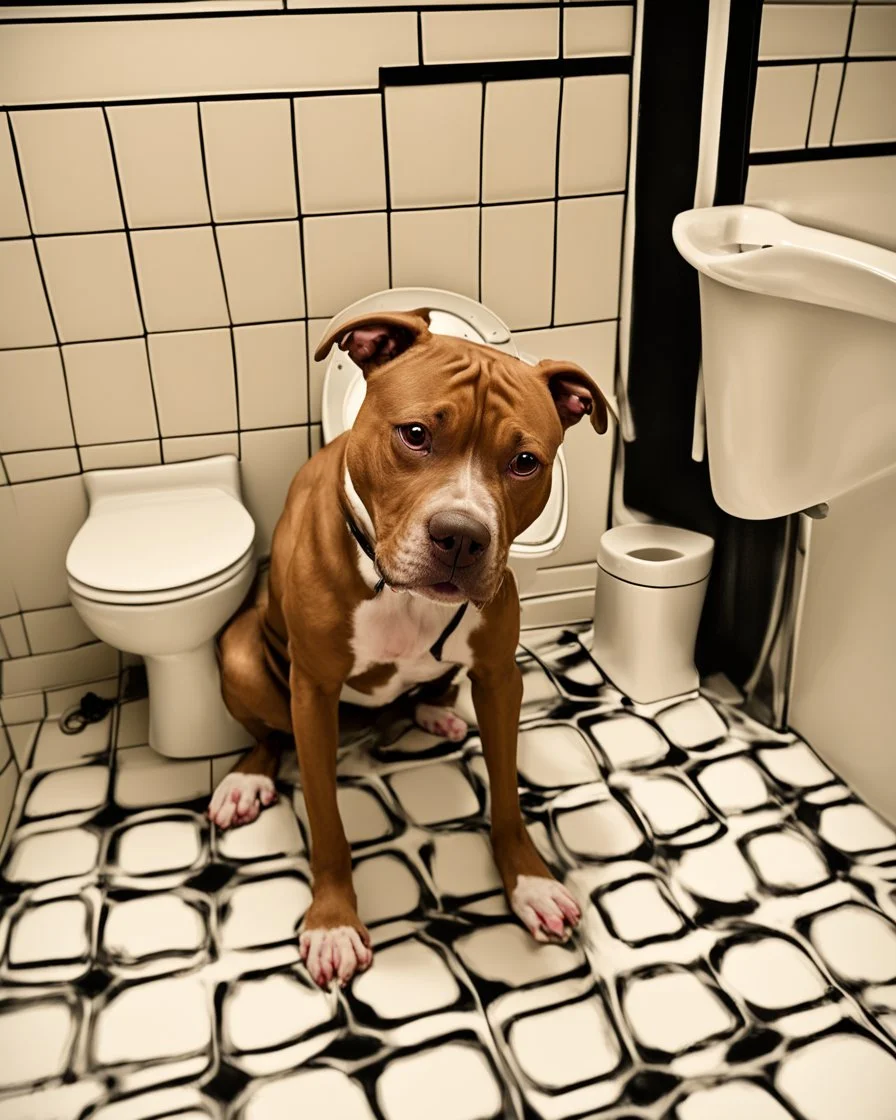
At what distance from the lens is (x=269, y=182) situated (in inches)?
78.7

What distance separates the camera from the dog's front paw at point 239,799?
1915mm

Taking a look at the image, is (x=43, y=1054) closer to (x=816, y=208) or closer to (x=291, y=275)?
(x=291, y=275)

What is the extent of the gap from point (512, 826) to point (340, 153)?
1413mm

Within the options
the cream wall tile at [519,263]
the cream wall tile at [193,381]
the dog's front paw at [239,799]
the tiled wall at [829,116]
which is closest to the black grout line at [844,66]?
the tiled wall at [829,116]

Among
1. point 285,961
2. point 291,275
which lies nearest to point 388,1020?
point 285,961

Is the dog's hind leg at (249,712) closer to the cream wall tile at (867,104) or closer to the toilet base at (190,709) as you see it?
the toilet base at (190,709)

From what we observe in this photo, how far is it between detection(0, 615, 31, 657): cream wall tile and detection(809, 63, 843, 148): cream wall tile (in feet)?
6.56

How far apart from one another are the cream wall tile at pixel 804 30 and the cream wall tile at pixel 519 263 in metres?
0.56

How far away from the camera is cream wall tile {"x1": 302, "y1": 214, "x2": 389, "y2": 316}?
207cm

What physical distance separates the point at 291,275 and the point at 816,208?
1.08 meters

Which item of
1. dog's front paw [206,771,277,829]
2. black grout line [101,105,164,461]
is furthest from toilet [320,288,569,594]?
dog's front paw [206,771,277,829]

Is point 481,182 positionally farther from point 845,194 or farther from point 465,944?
point 465,944

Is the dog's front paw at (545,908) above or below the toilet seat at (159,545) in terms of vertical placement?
below

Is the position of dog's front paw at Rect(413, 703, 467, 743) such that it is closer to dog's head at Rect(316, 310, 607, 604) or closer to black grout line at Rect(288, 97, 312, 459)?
black grout line at Rect(288, 97, 312, 459)
